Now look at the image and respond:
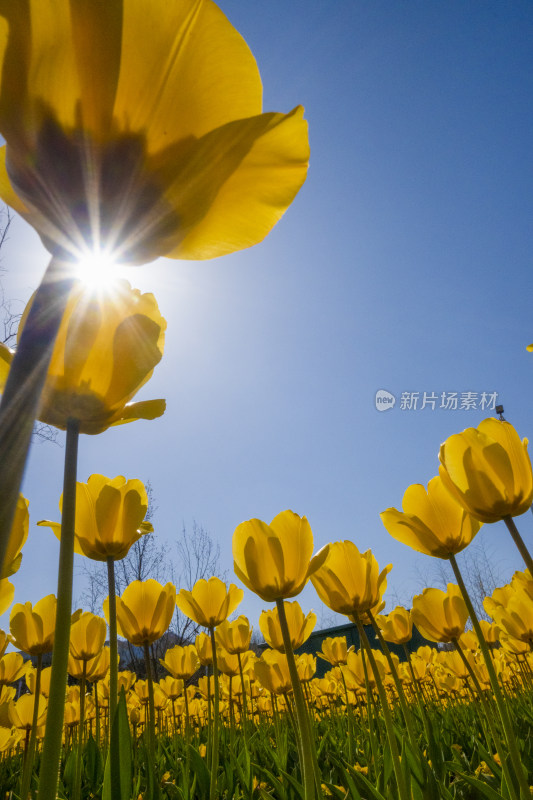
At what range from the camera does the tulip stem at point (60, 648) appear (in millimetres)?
329

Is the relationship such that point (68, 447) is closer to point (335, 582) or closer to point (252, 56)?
point (252, 56)

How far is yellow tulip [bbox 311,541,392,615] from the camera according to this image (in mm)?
1482

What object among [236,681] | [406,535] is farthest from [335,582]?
[236,681]

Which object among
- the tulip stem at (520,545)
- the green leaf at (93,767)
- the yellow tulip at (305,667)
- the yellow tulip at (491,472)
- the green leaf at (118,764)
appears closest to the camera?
Answer: the tulip stem at (520,545)

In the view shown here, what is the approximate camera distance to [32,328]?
333 mm

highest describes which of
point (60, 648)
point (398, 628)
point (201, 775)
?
point (398, 628)

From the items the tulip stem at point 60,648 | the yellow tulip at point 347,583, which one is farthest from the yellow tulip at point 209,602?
the tulip stem at point 60,648

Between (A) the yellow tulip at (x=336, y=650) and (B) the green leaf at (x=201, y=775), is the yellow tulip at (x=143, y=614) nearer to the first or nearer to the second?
(B) the green leaf at (x=201, y=775)

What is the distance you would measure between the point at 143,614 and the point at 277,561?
784 mm

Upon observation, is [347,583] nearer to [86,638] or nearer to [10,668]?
[86,638]

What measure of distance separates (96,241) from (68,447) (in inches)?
7.6

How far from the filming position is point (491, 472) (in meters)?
1.15

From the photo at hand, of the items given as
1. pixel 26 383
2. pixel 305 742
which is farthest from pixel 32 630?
pixel 26 383

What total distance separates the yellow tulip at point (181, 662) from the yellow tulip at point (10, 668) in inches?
33.2
